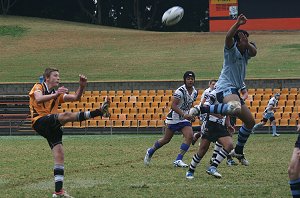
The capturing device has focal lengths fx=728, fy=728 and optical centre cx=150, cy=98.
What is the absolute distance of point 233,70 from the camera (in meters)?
12.8

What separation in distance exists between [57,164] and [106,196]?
0.98 metres

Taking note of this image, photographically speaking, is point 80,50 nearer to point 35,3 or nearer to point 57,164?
point 35,3

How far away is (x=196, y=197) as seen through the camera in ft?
36.1

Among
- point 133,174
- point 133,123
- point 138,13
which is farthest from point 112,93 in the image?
point 138,13

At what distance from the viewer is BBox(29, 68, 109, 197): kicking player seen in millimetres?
11281

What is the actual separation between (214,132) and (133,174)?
6.06ft

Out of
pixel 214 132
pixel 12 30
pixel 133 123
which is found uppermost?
pixel 12 30

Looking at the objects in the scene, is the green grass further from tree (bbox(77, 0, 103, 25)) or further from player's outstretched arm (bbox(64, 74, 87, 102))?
player's outstretched arm (bbox(64, 74, 87, 102))

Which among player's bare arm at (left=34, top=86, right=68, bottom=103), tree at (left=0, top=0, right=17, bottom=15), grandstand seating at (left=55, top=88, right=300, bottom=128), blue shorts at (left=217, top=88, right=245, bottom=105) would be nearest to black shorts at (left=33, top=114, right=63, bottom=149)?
player's bare arm at (left=34, top=86, right=68, bottom=103)

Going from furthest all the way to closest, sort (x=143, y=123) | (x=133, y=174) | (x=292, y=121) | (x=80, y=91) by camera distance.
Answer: (x=143, y=123), (x=292, y=121), (x=133, y=174), (x=80, y=91)

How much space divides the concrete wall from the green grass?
5.15 m

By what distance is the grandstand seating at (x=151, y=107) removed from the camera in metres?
30.7

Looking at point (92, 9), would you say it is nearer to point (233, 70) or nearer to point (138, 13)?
point (138, 13)

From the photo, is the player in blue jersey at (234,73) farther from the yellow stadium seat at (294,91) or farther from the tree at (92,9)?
the tree at (92,9)
